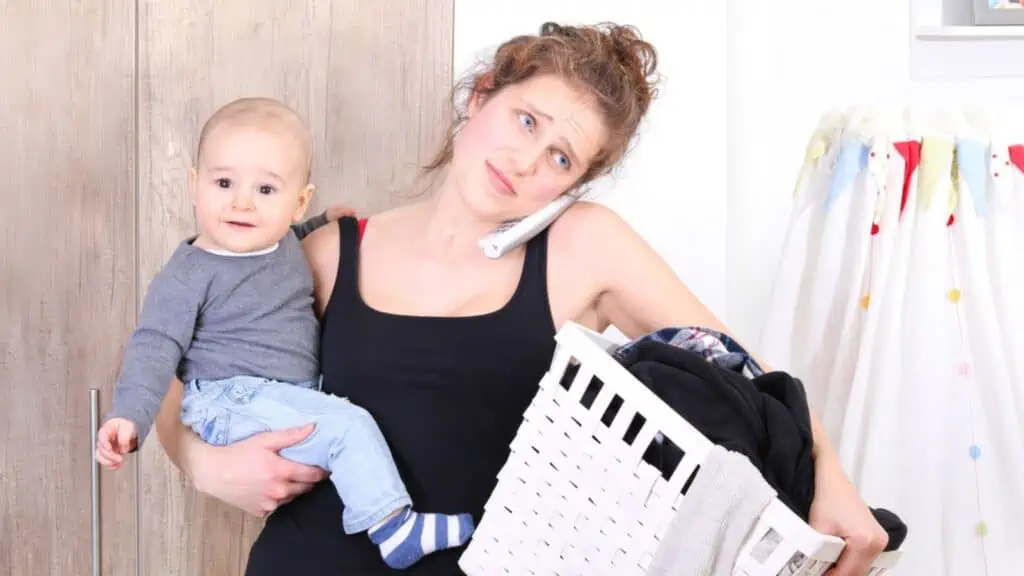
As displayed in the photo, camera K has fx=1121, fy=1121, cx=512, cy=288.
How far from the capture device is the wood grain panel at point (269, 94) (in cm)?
199

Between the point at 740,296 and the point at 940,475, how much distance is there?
2.23 feet

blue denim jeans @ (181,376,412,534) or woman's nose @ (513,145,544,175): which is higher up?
woman's nose @ (513,145,544,175)

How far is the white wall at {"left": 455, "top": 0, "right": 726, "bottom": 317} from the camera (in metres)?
2.01

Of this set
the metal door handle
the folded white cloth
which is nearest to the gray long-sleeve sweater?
the metal door handle

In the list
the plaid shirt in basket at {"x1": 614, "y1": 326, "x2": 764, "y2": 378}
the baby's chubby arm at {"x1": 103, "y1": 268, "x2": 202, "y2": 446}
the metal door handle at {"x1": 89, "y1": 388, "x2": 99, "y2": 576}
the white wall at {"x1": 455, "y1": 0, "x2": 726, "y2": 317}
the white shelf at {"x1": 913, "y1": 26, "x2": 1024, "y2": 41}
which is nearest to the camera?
the plaid shirt in basket at {"x1": 614, "y1": 326, "x2": 764, "y2": 378}

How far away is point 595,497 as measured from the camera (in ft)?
3.68

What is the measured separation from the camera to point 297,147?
4.95 ft

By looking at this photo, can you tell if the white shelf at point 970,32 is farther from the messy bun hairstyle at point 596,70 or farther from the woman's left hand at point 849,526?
the woman's left hand at point 849,526

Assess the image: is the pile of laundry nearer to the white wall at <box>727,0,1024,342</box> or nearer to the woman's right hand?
the woman's right hand

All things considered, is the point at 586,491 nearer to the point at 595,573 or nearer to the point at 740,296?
the point at 595,573

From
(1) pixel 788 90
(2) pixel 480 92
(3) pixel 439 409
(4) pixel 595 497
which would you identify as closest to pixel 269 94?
(2) pixel 480 92

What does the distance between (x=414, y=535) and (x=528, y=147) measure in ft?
1.71

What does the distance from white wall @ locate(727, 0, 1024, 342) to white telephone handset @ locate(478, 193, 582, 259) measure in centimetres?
84

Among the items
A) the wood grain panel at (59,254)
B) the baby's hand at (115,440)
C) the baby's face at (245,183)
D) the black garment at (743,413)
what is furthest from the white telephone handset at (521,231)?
the wood grain panel at (59,254)
